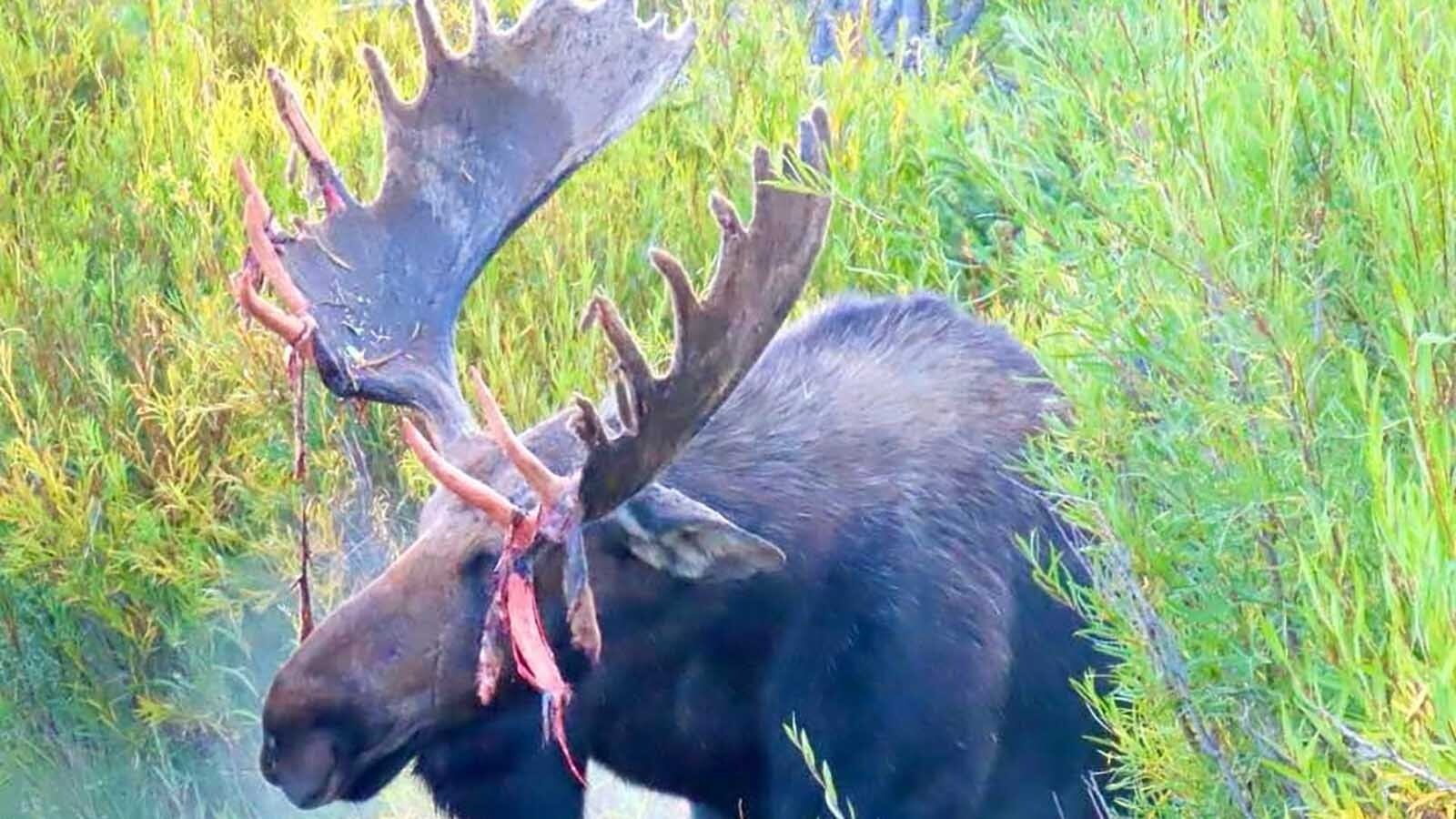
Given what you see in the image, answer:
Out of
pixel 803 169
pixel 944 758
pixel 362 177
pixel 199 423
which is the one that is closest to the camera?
pixel 803 169

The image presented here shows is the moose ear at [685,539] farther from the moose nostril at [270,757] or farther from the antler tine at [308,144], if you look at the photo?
the antler tine at [308,144]

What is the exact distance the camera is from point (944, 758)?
434cm

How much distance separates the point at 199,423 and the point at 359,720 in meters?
2.63

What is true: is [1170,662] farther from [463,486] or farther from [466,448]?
[466,448]

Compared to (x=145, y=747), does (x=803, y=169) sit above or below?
above

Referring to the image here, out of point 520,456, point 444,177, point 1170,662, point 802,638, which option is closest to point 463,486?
point 520,456

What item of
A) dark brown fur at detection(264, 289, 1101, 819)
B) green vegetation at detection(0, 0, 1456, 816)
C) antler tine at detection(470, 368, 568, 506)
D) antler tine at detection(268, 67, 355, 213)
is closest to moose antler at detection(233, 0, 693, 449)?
antler tine at detection(268, 67, 355, 213)

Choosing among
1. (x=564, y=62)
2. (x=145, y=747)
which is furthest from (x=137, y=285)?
(x=564, y=62)

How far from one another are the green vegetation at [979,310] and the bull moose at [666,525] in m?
0.38

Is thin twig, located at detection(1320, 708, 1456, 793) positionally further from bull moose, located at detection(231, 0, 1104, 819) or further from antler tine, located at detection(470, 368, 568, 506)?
antler tine, located at detection(470, 368, 568, 506)

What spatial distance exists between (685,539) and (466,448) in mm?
502

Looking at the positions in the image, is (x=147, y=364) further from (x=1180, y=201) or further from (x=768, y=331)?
(x=1180, y=201)

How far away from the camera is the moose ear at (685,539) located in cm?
411

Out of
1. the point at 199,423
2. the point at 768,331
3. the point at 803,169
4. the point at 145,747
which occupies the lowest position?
the point at 145,747
